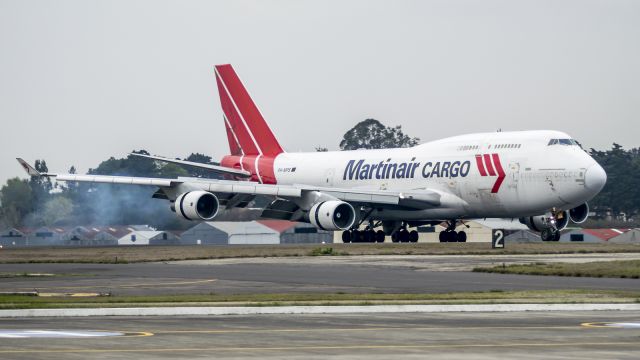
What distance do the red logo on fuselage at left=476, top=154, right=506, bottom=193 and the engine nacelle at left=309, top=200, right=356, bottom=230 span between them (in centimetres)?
716

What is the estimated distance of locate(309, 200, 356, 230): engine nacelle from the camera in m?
63.2

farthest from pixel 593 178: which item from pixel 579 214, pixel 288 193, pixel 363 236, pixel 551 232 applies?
pixel 288 193

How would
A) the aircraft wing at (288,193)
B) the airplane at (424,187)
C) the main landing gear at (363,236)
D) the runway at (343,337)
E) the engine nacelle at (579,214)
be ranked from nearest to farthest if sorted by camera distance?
the runway at (343,337) < the airplane at (424,187) < the aircraft wing at (288,193) < the engine nacelle at (579,214) < the main landing gear at (363,236)

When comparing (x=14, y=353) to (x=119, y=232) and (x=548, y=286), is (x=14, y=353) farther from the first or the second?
(x=119, y=232)

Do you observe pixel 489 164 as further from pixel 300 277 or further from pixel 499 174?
pixel 300 277

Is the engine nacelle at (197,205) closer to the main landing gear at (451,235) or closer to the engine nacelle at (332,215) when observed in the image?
the engine nacelle at (332,215)

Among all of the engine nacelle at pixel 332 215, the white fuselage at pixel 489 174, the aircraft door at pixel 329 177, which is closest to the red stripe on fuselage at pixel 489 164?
the white fuselage at pixel 489 174

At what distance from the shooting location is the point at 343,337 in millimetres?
18234

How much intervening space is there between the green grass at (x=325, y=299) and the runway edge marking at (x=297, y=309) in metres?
1.05

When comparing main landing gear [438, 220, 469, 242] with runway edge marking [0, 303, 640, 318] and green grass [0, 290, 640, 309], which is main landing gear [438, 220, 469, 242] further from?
runway edge marking [0, 303, 640, 318]

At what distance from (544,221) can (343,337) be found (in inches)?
1968

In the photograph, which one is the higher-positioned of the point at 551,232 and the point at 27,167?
the point at 27,167

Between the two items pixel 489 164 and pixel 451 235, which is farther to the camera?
pixel 451 235

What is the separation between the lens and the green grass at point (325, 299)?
25.7 m
